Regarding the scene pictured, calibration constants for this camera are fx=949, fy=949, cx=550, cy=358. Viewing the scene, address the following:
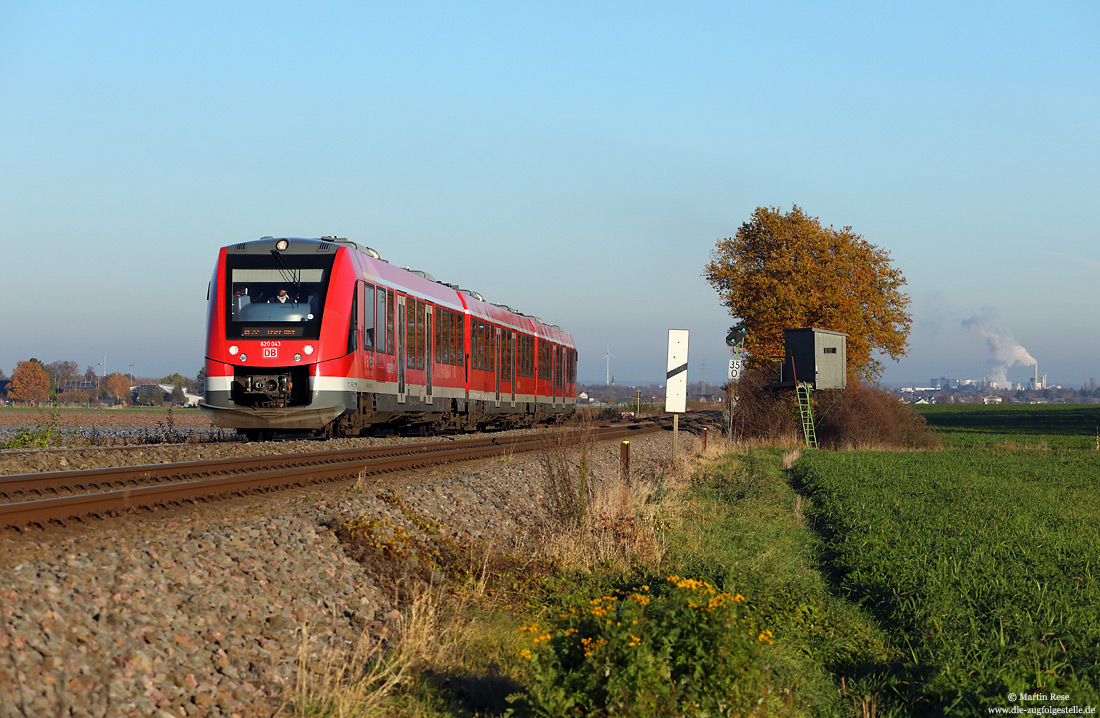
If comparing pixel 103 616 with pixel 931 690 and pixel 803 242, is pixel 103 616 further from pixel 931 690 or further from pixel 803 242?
pixel 803 242

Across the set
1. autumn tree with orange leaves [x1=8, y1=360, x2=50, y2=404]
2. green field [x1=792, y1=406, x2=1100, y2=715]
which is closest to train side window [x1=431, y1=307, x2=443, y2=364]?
green field [x1=792, y1=406, x2=1100, y2=715]

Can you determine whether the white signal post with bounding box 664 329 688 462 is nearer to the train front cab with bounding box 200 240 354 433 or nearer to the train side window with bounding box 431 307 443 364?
the train front cab with bounding box 200 240 354 433

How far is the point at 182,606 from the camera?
649 centimetres

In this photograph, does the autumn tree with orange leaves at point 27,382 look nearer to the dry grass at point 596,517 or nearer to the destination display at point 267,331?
the destination display at point 267,331

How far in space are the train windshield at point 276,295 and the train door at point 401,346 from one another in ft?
11.0

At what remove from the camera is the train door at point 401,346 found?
21.2 m

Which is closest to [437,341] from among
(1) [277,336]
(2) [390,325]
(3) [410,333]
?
(3) [410,333]

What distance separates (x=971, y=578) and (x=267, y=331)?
12777 millimetres

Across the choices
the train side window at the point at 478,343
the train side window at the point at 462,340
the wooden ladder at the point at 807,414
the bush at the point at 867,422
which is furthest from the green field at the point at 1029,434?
the train side window at the point at 462,340

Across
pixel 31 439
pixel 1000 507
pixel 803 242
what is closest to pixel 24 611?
pixel 1000 507

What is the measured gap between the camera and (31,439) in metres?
19.9

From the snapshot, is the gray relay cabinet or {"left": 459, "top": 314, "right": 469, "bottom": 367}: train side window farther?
the gray relay cabinet

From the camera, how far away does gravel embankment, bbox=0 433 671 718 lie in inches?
206

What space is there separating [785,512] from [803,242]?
32991 mm
